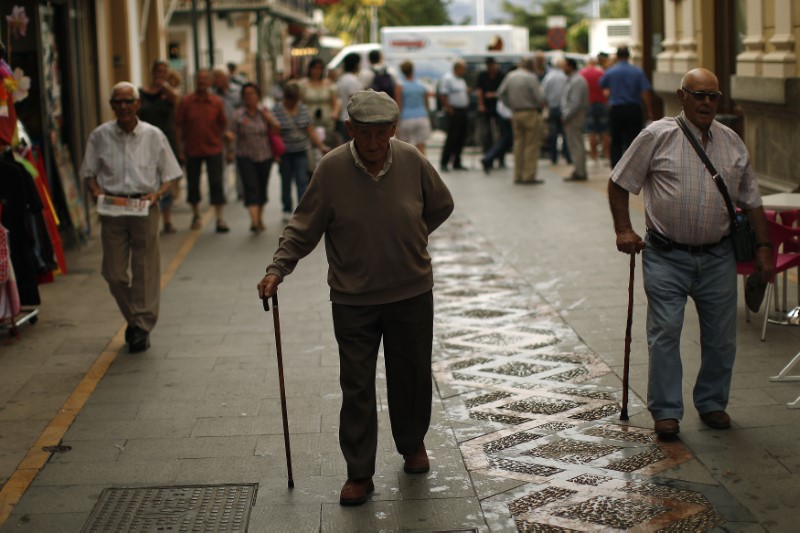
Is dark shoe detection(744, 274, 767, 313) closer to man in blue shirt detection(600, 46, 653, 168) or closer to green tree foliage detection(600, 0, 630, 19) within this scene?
man in blue shirt detection(600, 46, 653, 168)

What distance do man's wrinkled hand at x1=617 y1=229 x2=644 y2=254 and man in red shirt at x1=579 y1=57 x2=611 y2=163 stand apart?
53.5ft

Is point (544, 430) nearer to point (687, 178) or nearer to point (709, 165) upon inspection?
point (687, 178)

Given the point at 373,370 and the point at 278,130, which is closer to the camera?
the point at 373,370

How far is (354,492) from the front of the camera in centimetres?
549

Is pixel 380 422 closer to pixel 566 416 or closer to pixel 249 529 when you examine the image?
pixel 566 416

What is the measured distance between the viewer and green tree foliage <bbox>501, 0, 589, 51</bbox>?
3292 inches

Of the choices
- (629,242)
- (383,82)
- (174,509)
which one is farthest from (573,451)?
(383,82)

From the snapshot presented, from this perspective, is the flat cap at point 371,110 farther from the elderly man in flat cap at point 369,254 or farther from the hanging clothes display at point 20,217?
the hanging clothes display at point 20,217

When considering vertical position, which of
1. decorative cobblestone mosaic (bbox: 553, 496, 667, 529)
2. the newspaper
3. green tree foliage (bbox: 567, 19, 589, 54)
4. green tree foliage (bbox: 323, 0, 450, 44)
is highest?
green tree foliage (bbox: 323, 0, 450, 44)

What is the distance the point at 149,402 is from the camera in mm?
7320

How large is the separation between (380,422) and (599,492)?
162cm

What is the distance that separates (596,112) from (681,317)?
55.7 feet

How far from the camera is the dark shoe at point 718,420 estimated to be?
635 centimetres

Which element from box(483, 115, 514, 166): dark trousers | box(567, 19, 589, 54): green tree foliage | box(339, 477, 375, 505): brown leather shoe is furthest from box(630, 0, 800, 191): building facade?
box(567, 19, 589, 54): green tree foliage
